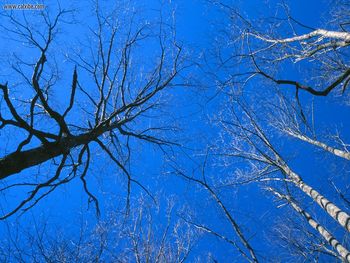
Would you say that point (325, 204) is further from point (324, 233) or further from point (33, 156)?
point (33, 156)

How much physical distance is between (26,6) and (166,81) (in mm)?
2711

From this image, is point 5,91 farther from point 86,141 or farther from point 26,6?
point 26,6

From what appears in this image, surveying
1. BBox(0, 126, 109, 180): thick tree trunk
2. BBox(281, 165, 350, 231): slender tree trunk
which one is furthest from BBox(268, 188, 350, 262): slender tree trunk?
BBox(0, 126, 109, 180): thick tree trunk

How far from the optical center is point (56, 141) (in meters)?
3.83

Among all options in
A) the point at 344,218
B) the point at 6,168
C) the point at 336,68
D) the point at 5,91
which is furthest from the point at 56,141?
the point at 336,68

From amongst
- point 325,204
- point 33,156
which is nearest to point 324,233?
point 325,204

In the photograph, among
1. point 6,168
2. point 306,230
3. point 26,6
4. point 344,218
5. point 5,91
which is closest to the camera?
point 5,91

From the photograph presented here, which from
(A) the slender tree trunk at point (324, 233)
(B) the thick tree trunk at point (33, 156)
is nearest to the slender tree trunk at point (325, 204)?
(A) the slender tree trunk at point (324, 233)

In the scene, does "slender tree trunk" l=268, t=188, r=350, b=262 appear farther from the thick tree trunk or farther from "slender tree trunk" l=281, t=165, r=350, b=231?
the thick tree trunk

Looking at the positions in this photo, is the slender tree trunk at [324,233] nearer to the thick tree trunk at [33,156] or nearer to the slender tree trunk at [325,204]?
the slender tree trunk at [325,204]

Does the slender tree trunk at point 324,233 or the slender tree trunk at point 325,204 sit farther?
the slender tree trunk at point 324,233

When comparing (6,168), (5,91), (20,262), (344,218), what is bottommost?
(344,218)

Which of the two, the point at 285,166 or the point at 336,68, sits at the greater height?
the point at 336,68

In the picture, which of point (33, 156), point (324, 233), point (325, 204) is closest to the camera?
point (33, 156)
